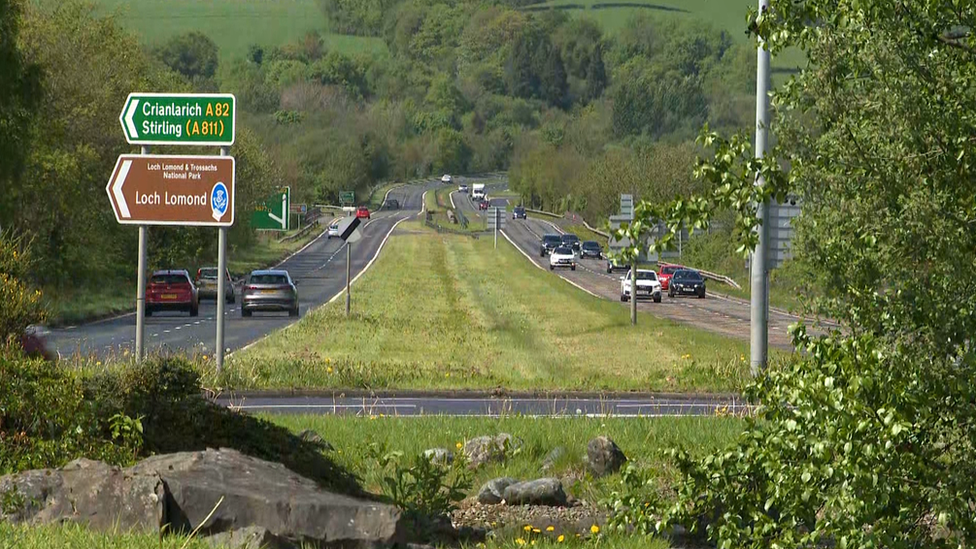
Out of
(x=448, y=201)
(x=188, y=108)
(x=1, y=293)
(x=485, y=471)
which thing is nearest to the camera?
(x=1, y=293)

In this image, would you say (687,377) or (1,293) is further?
(687,377)

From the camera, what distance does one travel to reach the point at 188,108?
23.6m

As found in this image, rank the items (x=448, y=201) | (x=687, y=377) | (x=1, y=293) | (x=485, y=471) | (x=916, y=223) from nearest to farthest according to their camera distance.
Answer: (x=916, y=223)
(x=1, y=293)
(x=485, y=471)
(x=687, y=377)
(x=448, y=201)

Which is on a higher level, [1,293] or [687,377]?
[1,293]

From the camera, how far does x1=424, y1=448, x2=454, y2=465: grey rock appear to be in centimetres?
1425

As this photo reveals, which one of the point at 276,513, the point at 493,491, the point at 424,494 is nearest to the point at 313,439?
the point at 493,491

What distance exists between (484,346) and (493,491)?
25946 millimetres

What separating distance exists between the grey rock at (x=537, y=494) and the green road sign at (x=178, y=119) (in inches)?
450

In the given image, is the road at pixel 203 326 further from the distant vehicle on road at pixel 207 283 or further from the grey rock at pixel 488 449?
the grey rock at pixel 488 449

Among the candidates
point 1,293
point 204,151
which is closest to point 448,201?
point 204,151

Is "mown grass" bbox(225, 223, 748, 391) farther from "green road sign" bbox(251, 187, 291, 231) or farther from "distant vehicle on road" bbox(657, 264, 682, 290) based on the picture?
"green road sign" bbox(251, 187, 291, 231)

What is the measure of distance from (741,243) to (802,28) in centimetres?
141

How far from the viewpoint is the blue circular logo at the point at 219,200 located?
24.5m

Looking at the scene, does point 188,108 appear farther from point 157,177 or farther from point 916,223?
point 916,223
